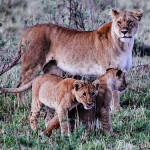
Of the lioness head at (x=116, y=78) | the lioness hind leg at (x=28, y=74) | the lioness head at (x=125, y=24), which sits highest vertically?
the lioness head at (x=125, y=24)

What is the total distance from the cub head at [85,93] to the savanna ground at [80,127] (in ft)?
1.09

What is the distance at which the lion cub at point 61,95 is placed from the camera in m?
7.91

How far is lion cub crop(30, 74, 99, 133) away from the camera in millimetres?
7906

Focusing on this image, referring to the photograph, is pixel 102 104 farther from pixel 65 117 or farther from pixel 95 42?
pixel 95 42

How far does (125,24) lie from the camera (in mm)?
9969

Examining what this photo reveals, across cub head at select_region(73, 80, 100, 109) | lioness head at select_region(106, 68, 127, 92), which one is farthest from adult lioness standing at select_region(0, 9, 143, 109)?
cub head at select_region(73, 80, 100, 109)

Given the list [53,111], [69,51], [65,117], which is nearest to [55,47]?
[69,51]

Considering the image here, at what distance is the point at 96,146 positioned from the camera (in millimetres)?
7465

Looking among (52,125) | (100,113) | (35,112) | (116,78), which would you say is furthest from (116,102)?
(52,125)

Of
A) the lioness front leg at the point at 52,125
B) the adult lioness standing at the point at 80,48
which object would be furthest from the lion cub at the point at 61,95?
the adult lioness standing at the point at 80,48

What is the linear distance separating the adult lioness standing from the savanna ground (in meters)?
0.33

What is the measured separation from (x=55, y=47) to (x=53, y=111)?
71.2 inches

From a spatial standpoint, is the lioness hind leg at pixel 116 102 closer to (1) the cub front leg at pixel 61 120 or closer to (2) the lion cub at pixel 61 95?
(2) the lion cub at pixel 61 95

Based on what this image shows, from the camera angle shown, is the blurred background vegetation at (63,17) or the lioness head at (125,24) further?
the blurred background vegetation at (63,17)
